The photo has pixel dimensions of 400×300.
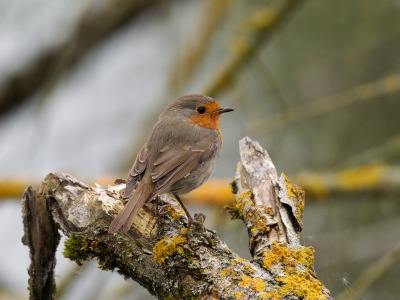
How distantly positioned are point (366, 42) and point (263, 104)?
1547mm

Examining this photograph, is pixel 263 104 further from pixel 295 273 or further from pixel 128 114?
pixel 295 273

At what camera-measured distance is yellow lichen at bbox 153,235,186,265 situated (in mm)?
3201

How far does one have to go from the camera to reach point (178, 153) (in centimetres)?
452

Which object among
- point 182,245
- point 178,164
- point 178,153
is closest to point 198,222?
point 182,245

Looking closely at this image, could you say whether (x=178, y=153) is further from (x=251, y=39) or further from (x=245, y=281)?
(x=251, y=39)

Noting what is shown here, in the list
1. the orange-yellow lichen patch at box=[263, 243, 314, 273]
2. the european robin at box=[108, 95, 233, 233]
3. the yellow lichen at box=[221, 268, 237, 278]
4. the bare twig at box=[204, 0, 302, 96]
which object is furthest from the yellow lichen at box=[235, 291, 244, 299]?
the bare twig at box=[204, 0, 302, 96]

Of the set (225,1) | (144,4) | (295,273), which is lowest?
(295,273)

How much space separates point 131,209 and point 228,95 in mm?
2864

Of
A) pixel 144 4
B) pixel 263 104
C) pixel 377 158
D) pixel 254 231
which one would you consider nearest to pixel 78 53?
pixel 144 4

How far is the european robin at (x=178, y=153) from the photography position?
397 cm

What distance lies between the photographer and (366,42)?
6410mm

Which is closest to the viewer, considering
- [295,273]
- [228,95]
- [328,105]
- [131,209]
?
[295,273]

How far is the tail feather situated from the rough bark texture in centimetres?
7

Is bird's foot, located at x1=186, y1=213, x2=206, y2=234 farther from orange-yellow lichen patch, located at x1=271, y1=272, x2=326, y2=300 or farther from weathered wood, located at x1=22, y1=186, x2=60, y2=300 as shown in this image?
weathered wood, located at x1=22, y1=186, x2=60, y2=300
